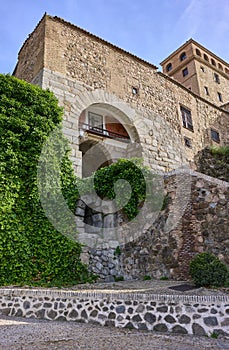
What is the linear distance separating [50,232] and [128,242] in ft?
7.03

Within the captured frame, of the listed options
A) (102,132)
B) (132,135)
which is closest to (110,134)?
(102,132)

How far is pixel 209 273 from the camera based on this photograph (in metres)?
5.76

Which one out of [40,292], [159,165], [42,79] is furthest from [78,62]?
[40,292]

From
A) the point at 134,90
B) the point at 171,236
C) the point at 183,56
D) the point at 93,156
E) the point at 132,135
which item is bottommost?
the point at 171,236

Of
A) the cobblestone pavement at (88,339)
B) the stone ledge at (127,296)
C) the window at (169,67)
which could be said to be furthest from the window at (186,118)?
the window at (169,67)

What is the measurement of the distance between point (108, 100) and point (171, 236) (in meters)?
6.98

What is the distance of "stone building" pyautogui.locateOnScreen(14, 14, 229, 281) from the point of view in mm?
7410

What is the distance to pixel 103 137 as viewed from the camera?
12859 millimetres

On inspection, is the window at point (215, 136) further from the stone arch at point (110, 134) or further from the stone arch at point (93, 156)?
the stone arch at point (93, 156)

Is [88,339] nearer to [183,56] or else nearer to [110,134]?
[110,134]

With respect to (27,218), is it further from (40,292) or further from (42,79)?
(42,79)

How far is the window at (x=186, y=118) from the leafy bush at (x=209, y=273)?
404 inches

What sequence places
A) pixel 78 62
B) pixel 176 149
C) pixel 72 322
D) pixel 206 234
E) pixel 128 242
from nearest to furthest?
1. pixel 72 322
2. pixel 206 234
3. pixel 128 242
4. pixel 78 62
5. pixel 176 149

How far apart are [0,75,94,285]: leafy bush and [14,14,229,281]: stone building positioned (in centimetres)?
73
